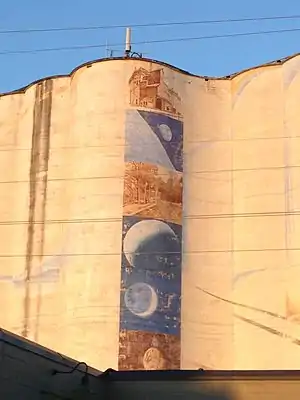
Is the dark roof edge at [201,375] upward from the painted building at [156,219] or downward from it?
downward

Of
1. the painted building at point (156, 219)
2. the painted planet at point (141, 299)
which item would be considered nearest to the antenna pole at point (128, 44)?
the painted building at point (156, 219)

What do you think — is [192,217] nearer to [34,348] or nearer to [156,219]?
[156,219]

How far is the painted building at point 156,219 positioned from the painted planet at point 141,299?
0.16ft

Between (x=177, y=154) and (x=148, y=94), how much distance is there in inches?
116

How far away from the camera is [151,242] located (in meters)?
34.5

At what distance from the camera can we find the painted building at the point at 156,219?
34000 mm

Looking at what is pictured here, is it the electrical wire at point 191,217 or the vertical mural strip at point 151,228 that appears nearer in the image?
the vertical mural strip at point 151,228

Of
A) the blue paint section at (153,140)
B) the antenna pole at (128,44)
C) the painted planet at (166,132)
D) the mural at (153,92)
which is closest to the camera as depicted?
the blue paint section at (153,140)

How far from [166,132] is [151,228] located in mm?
4458

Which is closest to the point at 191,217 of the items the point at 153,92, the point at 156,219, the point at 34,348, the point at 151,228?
the point at 156,219

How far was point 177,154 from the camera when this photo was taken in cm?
3634

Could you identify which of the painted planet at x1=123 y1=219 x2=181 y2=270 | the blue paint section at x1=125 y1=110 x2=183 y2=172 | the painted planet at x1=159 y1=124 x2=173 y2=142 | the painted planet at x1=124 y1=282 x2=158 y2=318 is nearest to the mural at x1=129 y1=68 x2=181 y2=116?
the blue paint section at x1=125 y1=110 x2=183 y2=172

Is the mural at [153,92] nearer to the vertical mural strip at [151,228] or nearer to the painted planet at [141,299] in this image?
the vertical mural strip at [151,228]

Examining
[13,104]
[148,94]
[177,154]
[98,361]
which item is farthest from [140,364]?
[13,104]
